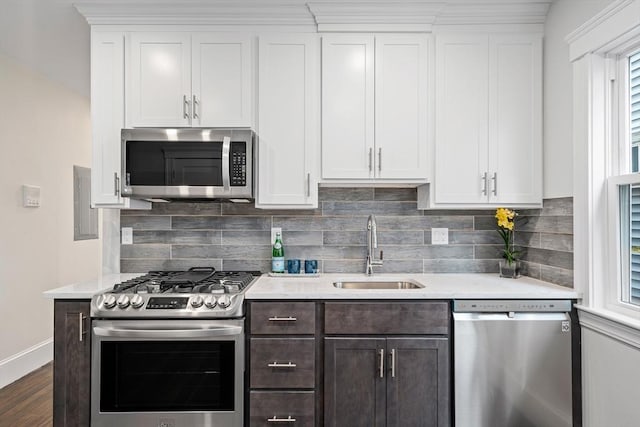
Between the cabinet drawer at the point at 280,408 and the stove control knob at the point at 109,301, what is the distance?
844 millimetres

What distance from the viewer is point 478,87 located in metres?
2.46

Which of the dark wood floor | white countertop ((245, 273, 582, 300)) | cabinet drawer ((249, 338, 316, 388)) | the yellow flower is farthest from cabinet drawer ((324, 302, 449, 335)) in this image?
the dark wood floor

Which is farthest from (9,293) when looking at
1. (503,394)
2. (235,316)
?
(503,394)

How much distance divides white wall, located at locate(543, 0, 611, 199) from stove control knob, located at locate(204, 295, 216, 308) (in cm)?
202

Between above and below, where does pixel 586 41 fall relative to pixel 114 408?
above

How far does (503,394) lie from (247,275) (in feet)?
5.22

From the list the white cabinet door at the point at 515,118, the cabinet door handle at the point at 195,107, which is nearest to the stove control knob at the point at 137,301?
the cabinet door handle at the point at 195,107

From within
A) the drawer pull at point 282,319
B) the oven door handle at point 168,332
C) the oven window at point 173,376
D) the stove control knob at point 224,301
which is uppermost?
the stove control knob at point 224,301

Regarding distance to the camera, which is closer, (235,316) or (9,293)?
(235,316)

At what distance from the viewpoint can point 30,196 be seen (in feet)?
A: 11.8

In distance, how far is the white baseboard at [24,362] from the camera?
128 inches

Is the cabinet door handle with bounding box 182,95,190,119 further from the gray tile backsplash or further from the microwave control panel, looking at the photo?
the gray tile backsplash

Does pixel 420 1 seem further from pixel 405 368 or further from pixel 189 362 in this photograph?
pixel 189 362

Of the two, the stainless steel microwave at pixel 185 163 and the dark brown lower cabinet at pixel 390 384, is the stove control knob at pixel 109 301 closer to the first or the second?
the stainless steel microwave at pixel 185 163
